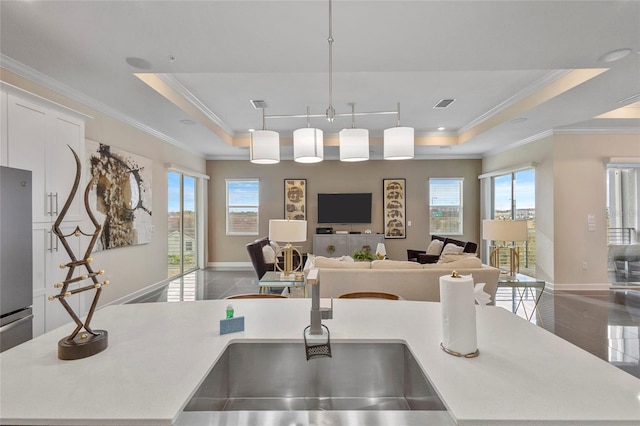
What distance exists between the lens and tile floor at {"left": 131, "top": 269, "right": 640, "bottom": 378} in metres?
3.05

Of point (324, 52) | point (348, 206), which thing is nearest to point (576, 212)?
point (348, 206)

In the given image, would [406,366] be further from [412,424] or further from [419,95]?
[419,95]

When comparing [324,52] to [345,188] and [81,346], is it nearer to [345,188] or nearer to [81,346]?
[81,346]

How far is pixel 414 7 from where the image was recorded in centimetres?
210

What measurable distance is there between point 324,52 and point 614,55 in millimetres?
2616

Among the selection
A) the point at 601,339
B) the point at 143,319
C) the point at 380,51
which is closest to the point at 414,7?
the point at 380,51

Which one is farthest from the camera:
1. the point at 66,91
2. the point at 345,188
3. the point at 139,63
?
the point at 345,188

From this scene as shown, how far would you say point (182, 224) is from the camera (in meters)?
6.59

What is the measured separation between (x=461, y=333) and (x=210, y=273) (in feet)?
21.7

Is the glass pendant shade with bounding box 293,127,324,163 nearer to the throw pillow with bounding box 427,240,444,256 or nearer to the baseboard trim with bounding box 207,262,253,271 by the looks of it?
the throw pillow with bounding box 427,240,444,256

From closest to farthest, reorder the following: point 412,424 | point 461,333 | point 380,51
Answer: point 412,424 < point 461,333 < point 380,51

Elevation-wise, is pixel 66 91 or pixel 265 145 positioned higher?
pixel 66 91

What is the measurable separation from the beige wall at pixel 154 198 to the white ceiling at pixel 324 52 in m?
0.14

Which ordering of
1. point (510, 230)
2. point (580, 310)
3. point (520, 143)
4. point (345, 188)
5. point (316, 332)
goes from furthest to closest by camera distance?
point (345, 188) → point (520, 143) → point (580, 310) → point (510, 230) → point (316, 332)
